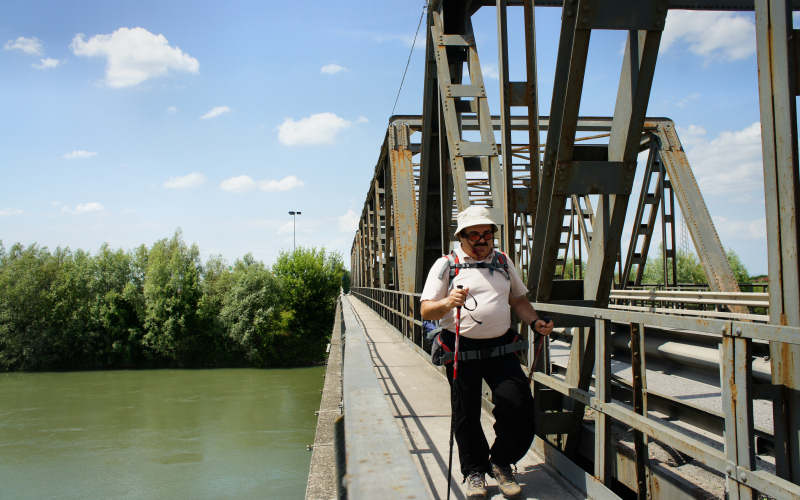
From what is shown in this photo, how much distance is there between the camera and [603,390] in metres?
2.88

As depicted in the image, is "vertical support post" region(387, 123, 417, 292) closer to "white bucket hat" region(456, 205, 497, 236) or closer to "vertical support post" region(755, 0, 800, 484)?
"white bucket hat" region(456, 205, 497, 236)

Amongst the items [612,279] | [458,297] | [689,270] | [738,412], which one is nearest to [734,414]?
[738,412]

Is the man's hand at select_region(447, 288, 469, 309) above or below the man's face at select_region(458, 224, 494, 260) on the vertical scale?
below

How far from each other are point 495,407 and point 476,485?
41 cm

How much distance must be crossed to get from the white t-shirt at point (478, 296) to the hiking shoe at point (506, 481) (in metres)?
0.70

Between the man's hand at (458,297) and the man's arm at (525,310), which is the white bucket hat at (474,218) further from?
the man's arm at (525,310)

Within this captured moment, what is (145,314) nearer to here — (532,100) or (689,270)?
(689,270)

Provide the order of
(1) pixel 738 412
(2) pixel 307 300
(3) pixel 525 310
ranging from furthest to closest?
(2) pixel 307 300
(3) pixel 525 310
(1) pixel 738 412

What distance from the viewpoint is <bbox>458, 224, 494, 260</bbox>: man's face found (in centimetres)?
309

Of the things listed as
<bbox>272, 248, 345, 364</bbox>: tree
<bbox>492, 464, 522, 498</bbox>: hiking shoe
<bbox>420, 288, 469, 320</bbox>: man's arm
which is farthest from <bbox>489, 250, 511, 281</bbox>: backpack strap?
<bbox>272, 248, 345, 364</bbox>: tree

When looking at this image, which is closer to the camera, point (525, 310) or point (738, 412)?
point (738, 412)

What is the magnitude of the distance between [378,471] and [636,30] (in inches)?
112

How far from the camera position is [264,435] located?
3431cm

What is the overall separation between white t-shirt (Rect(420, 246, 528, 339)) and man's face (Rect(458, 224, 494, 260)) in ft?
0.21
